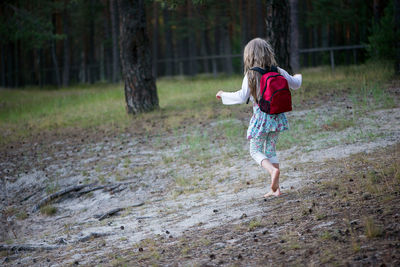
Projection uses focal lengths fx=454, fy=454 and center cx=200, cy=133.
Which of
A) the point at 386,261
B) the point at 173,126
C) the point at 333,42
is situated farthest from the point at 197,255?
the point at 333,42

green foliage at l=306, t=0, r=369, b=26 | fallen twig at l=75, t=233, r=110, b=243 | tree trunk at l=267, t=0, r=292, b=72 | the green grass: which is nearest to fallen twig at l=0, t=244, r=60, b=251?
fallen twig at l=75, t=233, r=110, b=243

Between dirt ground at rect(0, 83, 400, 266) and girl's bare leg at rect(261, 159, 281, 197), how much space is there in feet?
0.47

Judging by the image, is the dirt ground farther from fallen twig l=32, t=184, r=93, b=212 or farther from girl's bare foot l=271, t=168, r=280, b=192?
girl's bare foot l=271, t=168, r=280, b=192

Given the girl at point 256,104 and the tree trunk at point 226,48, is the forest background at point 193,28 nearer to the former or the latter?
the tree trunk at point 226,48

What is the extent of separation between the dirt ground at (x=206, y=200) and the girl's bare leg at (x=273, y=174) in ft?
0.47

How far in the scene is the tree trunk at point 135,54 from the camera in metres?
14.5

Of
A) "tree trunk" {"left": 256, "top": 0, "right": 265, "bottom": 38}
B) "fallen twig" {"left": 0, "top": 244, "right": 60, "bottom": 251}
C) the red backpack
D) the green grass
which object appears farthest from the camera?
"tree trunk" {"left": 256, "top": 0, "right": 265, "bottom": 38}

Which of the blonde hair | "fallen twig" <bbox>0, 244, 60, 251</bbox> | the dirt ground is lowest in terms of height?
"fallen twig" <bbox>0, 244, 60, 251</bbox>

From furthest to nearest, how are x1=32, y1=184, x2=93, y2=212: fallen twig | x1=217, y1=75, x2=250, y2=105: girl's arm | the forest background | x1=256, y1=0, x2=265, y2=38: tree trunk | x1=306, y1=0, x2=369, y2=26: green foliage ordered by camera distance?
1. x1=256, y1=0, x2=265, y2=38: tree trunk
2. x1=306, y1=0, x2=369, y2=26: green foliage
3. the forest background
4. x1=32, y1=184, x2=93, y2=212: fallen twig
5. x1=217, y1=75, x2=250, y2=105: girl's arm

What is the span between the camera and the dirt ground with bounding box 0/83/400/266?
4191 mm

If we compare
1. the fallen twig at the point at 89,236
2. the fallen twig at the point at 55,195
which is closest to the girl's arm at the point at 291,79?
the fallen twig at the point at 89,236

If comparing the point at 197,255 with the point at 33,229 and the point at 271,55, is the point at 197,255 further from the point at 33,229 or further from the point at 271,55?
the point at 33,229

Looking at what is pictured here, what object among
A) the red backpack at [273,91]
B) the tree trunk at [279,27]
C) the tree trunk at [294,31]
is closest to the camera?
the red backpack at [273,91]

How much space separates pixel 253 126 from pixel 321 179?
4.63 ft
